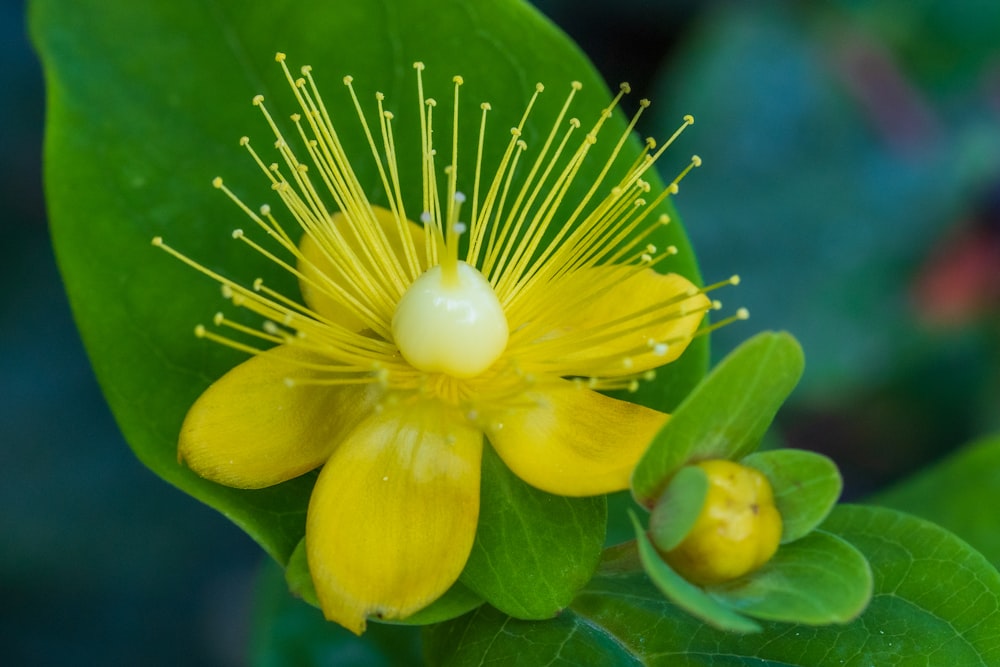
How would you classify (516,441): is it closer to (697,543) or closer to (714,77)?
(697,543)

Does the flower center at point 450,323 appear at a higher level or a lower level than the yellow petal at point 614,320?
lower

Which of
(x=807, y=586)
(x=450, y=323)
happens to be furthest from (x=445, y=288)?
(x=807, y=586)

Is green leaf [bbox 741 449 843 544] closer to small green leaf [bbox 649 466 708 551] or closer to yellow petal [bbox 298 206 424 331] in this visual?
small green leaf [bbox 649 466 708 551]

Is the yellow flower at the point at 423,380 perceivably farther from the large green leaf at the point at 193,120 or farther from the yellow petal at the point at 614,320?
the large green leaf at the point at 193,120

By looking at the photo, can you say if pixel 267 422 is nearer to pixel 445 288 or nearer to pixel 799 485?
pixel 445 288

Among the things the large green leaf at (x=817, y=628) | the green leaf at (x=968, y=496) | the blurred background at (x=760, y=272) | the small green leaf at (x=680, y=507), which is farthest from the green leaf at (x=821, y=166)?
the small green leaf at (x=680, y=507)

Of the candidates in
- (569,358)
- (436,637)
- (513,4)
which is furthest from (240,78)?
(436,637)

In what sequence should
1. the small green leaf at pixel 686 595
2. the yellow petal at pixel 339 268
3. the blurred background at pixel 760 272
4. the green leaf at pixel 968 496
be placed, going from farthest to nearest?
the blurred background at pixel 760 272
the green leaf at pixel 968 496
the yellow petal at pixel 339 268
the small green leaf at pixel 686 595
